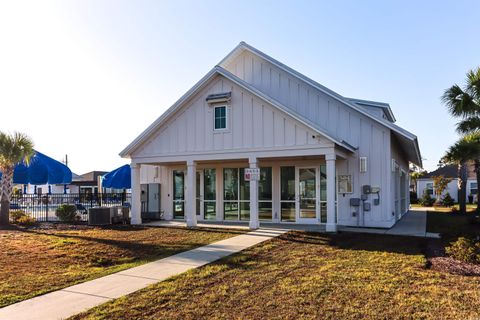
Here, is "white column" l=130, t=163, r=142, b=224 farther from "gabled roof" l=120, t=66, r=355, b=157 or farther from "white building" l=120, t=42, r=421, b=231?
"gabled roof" l=120, t=66, r=355, b=157

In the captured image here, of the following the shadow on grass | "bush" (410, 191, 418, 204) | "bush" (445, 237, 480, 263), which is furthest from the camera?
"bush" (410, 191, 418, 204)

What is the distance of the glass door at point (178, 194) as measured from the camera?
18.4 metres

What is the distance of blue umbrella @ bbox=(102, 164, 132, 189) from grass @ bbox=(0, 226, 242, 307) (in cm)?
576

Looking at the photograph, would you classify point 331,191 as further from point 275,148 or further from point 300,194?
point 300,194

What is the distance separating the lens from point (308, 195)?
15852 mm

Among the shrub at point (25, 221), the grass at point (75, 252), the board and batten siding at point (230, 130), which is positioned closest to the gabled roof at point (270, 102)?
the board and batten siding at point (230, 130)

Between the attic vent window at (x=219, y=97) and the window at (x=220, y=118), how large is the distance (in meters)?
0.28

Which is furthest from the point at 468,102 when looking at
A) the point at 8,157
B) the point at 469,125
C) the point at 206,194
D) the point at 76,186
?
the point at 76,186

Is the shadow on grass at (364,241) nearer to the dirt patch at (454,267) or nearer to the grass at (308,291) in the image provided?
the grass at (308,291)

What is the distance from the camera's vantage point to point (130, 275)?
764cm

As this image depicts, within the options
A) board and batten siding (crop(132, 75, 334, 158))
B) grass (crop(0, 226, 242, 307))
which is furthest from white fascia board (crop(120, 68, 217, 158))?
grass (crop(0, 226, 242, 307))

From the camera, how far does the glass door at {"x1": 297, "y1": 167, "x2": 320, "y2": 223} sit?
15.7 metres

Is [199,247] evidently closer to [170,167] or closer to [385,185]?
[385,185]

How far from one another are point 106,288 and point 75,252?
397 cm
